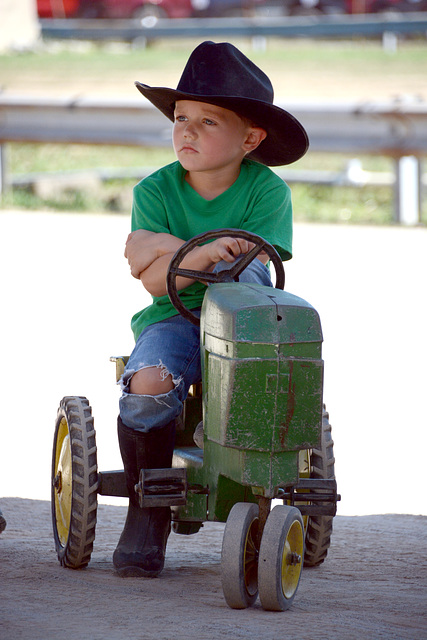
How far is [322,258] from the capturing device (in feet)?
26.2

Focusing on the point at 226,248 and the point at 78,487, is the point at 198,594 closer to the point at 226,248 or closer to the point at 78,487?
the point at 78,487

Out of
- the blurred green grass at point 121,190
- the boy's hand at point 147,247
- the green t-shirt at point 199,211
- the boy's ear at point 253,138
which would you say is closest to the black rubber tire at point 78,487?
the green t-shirt at point 199,211

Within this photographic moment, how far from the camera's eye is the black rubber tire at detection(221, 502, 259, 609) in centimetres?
244

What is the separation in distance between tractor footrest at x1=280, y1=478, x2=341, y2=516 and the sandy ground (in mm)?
207

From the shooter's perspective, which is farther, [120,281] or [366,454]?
[120,281]

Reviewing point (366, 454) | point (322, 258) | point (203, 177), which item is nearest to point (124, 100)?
point (322, 258)

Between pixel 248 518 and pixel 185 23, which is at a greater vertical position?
pixel 185 23

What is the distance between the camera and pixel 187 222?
9.96 feet

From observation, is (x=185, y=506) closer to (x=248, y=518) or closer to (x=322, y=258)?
(x=248, y=518)

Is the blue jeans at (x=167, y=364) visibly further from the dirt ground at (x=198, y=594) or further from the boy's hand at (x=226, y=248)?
the dirt ground at (x=198, y=594)

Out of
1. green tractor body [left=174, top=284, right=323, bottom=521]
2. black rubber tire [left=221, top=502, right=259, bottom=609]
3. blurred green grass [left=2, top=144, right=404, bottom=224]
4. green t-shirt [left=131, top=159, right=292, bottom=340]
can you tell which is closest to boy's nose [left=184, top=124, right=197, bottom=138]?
green t-shirt [left=131, top=159, right=292, bottom=340]

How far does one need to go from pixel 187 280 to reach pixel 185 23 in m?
15.0

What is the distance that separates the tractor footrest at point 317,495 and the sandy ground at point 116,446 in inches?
8.2

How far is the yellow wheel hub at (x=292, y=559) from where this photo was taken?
248 centimetres
